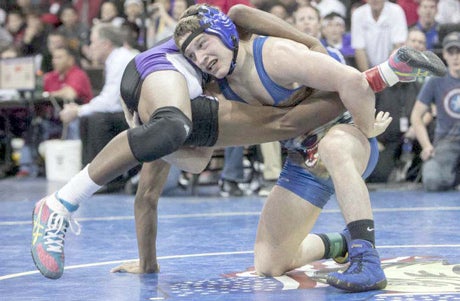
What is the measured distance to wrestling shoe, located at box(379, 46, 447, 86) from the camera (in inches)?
169

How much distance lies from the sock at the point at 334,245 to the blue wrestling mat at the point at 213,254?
73 mm

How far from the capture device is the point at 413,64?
430cm

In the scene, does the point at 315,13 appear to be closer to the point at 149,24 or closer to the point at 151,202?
the point at 149,24

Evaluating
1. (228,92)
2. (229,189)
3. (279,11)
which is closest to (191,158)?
(228,92)

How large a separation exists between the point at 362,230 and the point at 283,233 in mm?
601

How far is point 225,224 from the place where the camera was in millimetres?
6723

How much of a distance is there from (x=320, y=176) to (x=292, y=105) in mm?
331

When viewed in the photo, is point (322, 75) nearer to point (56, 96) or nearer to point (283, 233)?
point (283, 233)

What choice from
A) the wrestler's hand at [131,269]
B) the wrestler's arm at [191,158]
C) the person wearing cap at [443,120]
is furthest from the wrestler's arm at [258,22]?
the person wearing cap at [443,120]

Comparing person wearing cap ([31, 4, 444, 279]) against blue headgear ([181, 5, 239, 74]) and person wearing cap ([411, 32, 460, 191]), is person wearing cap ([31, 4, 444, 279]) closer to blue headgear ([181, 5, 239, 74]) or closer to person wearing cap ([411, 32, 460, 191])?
blue headgear ([181, 5, 239, 74])

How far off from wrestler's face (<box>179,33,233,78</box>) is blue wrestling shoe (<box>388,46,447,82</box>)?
0.68 metres

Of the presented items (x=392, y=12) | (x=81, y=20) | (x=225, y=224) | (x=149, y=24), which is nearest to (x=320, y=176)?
(x=225, y=224)

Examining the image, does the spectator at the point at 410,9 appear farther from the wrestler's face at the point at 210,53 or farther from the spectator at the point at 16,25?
the wrestler's face at the point at 210,53

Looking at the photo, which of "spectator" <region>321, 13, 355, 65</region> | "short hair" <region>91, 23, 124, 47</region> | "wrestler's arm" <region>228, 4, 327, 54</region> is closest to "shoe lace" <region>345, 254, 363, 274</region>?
"wrestler's arm" <region>228, 4, 327, 54</region>
